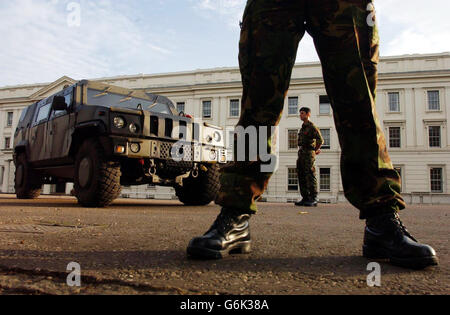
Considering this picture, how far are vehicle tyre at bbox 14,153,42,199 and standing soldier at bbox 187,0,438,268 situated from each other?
6189 millimetres

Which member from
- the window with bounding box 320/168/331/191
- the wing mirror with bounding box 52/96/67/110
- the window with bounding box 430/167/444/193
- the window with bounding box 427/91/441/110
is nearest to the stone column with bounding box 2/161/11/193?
the window with bounding box 320/168/331/191

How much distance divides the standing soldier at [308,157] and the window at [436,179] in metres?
25.3

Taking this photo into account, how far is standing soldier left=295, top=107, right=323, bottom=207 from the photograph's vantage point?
686 cm

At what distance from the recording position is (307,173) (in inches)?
271

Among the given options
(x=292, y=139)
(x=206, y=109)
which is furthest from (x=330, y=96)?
(x=206, y=109)

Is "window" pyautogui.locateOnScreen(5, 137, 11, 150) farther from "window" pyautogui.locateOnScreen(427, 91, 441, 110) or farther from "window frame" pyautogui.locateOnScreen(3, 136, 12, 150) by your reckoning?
"window" pyautogui.locateOnScreen(427, 91, 441, 110)

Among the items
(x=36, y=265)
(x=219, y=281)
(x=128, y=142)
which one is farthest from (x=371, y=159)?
(x=128, y=142)

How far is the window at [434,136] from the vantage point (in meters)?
28.0

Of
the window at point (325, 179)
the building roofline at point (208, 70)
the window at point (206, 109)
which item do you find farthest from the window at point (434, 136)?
the window at point (206, 109)

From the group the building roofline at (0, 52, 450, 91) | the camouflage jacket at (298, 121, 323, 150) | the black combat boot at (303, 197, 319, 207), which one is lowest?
the black combat boot at (303, 197, 319, 207)

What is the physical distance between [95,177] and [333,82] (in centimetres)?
358

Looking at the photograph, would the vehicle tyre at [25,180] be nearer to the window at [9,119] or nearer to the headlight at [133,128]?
the headlight at [133,128]

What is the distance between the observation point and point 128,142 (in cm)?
446
